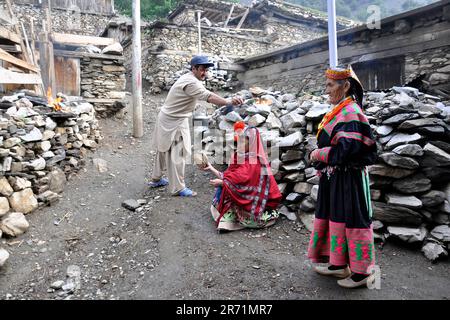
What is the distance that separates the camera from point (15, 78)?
5.62 m

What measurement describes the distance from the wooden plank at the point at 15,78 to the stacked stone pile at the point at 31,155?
1.58 feet

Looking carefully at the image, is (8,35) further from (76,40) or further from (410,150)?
(410,150)

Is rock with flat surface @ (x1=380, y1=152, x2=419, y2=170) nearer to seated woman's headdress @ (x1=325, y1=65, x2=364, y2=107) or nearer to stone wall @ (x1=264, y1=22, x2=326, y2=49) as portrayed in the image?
seated woman's headdress @ (x1=325, y1=65, x2=364, y2=107)

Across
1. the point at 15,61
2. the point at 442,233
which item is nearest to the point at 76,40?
the point at 15,61

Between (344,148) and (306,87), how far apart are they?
7271 millimetres

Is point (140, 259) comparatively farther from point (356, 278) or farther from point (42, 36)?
point (42, 36)

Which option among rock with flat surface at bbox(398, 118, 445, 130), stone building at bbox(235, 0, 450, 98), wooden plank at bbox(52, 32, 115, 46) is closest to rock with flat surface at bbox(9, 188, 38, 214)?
rock with flat surface at bbox(398, 118, 445, 130)

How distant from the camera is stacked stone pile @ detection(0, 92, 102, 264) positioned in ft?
12.5

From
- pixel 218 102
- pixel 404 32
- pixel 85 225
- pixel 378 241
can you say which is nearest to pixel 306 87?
pixel 404 32

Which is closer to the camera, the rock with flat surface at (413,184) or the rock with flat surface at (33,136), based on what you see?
the rock with flat surface at (413,184)

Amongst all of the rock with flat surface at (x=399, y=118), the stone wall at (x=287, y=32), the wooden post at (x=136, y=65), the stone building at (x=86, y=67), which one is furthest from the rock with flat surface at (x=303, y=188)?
the stone wall at (x=287, y=32)

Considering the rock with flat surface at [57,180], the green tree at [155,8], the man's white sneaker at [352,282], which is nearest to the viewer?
the man's white sneaker at [352,282]

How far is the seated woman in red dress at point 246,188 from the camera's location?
144 inches

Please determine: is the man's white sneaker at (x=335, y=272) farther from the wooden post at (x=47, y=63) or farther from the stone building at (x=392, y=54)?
the wooden post at (x=47, y=63)
